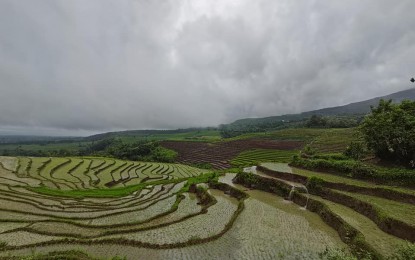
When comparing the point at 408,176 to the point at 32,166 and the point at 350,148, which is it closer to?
the point at 350,148

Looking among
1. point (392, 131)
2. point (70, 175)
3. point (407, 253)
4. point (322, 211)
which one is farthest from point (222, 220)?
point (70, 175)

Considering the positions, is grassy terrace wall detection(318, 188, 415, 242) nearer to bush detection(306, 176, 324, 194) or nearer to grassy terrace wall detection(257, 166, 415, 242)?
grassy terrace wall detection(257, 166, 415, 242)

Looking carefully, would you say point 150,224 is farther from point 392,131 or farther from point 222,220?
point 392,131

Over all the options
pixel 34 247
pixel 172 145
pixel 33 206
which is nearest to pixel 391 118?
pixel 34 247

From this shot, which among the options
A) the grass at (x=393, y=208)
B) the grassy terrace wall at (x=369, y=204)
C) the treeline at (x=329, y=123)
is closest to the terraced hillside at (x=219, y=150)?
the treeline at (x=329, y=123)

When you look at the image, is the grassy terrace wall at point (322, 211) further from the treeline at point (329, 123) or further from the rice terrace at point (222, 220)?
the treeline at point (329, 123)
